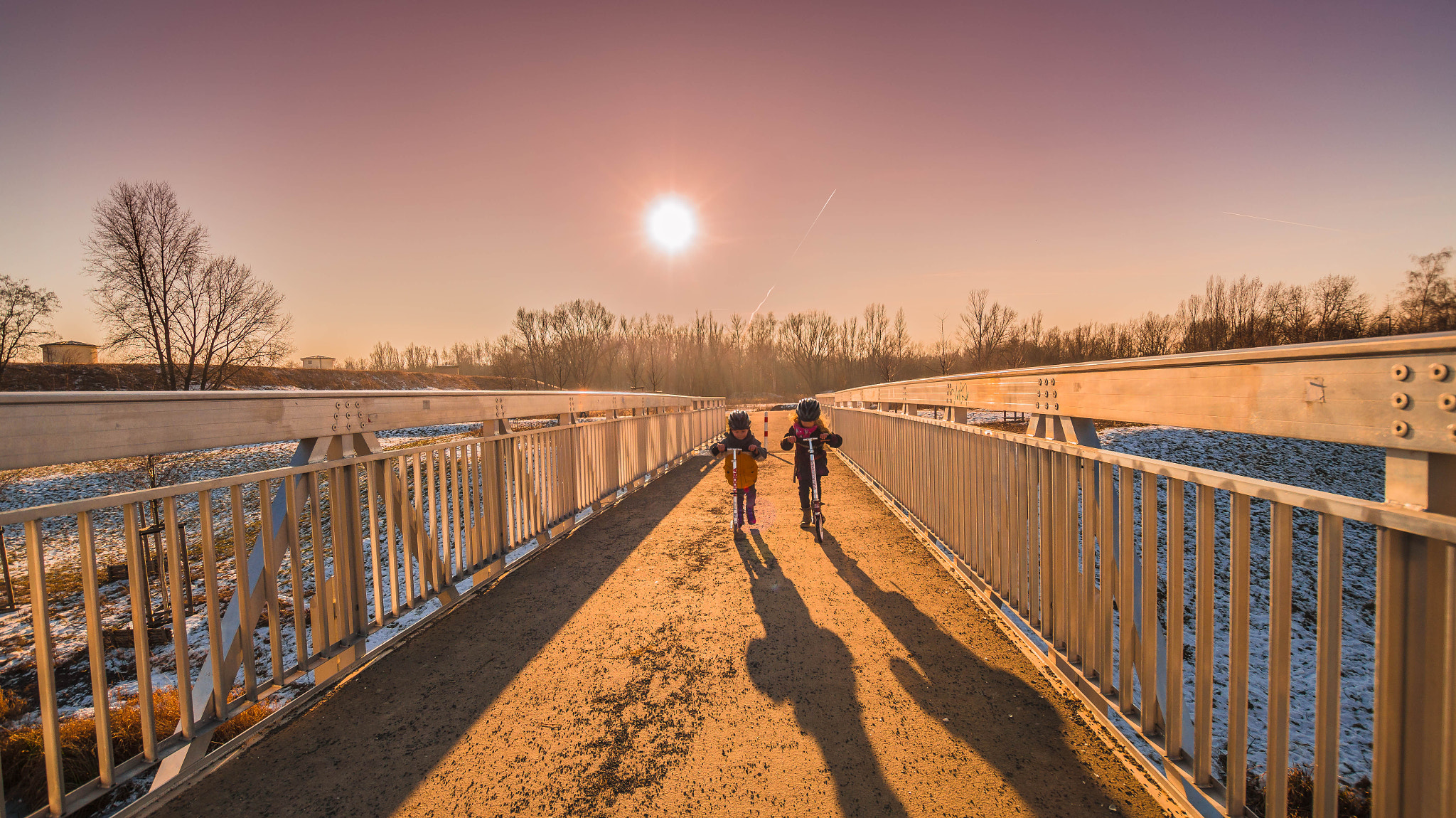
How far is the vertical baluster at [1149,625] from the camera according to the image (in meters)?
1.92

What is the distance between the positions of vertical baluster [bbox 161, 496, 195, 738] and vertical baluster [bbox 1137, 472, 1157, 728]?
3359 mm

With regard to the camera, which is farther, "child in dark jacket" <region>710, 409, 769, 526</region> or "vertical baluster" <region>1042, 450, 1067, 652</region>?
"child in dark jacket" <region>710, 409, 769, 526</region>

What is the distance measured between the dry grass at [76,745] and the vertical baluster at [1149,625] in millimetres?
3722

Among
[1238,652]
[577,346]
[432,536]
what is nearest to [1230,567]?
[1238,652]

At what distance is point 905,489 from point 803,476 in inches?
40.4

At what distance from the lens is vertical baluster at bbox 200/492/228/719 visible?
2.07 meters

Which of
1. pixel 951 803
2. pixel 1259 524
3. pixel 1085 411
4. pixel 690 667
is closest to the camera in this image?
pixel 951 803

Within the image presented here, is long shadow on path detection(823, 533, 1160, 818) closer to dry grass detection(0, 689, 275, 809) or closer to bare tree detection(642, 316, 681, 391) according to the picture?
dry grass detection(0, 689, 275, 809)

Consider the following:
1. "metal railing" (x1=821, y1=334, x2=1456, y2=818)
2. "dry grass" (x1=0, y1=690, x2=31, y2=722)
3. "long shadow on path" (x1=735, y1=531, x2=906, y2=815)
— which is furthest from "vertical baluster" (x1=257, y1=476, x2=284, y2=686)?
"metal railing" (x1=821, y1=334, x2=1456, y2=818)

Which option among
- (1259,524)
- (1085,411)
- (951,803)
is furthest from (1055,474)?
(1259,524)

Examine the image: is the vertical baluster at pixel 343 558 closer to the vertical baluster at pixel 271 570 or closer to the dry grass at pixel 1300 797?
the vertical baluster at pixel 271 570

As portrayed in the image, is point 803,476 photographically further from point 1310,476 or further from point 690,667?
point 1310,476

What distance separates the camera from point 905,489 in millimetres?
5535

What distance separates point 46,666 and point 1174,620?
3.59 metres
